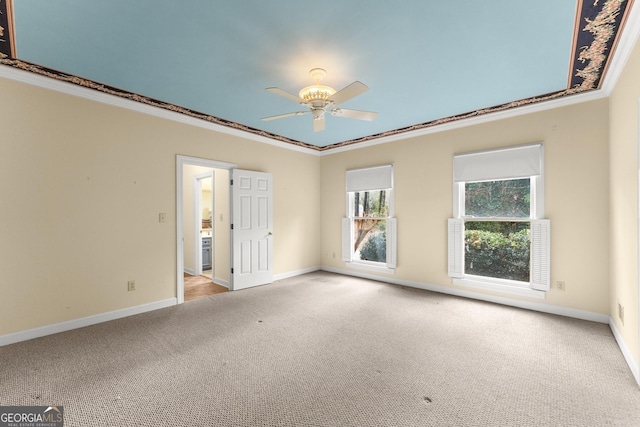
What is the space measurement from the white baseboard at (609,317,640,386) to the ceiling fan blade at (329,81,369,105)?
3.08 metres

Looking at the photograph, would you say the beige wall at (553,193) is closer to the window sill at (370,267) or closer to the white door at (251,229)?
the window sill at (370,267)

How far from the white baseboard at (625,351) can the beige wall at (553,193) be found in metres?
0.34

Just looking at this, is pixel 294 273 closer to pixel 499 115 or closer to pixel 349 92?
pixel 349 92

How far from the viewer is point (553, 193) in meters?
3.56

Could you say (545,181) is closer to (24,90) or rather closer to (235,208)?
(235,208)

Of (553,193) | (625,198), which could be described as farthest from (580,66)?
(553,193)

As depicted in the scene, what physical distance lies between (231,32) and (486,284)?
442 centimetres

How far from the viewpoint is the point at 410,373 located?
229cm

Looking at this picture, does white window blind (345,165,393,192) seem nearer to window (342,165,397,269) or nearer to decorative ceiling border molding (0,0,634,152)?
window (342,165,397,269)

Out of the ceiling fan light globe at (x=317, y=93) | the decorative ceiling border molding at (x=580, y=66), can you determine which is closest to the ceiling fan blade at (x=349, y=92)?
the ceiling fan light globe at (x=317, y=93)

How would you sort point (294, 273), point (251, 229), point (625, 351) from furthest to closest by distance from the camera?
point (294, 273) < point (251, 229) < point (625, 351)

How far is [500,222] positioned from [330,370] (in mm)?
3259

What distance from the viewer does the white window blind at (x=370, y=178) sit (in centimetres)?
518

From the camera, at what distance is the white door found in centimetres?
473
